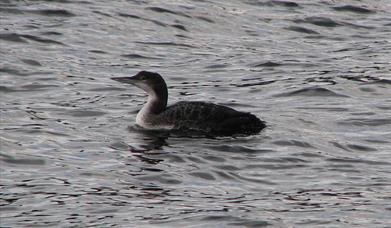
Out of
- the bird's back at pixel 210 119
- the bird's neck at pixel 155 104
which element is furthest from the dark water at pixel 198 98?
the bird's neck at pixel 155 104

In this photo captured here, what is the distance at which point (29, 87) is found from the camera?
1906 cm

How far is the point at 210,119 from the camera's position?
659 inches

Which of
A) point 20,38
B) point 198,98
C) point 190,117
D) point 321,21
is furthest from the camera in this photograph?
point 321,21

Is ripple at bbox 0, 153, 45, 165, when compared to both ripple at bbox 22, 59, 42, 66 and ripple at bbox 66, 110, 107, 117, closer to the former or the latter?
ripple at bbox 66, 110, 107, 117

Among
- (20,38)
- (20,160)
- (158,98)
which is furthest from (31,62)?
(20,160)

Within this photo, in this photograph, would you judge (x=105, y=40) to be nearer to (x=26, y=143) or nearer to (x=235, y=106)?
(x=235, y=106)

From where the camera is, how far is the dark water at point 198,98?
12977 millimetres

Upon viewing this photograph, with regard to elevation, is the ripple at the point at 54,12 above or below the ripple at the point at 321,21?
above

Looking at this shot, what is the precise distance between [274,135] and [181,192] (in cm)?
321

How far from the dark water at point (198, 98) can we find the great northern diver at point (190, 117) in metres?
0.25

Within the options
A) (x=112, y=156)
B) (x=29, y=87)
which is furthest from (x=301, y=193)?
(x=29, y=87)

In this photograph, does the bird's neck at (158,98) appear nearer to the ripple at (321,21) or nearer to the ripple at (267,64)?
the ripple at (267,64)

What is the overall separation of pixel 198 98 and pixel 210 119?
251 cm

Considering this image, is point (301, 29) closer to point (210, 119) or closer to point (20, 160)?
point (210, 119)
